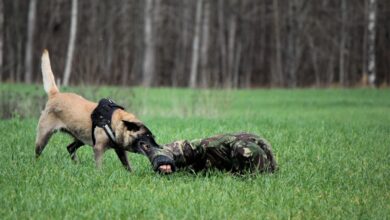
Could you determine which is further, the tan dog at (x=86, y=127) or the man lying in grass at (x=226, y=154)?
the man lying in grass at (x=226, y=154)

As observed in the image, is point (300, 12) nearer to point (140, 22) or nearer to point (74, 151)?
point (140, 22)

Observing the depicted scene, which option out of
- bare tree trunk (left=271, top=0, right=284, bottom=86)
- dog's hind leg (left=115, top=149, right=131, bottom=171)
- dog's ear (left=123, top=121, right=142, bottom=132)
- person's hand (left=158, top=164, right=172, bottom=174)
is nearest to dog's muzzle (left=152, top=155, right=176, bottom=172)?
person's hand (left=158, top=164, right=172, bottom=174)

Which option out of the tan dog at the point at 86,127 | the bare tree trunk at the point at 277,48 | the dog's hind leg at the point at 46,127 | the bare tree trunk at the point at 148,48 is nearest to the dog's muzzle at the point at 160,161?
the tan dog at the point at 86,127

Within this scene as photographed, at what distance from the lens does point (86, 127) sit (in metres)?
7.93

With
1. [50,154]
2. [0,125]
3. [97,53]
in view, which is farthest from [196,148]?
[97,53]

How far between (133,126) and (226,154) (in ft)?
4.07

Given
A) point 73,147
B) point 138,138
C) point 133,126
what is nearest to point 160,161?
point 138,138

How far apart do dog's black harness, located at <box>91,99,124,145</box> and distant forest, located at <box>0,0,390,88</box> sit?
29515 mm

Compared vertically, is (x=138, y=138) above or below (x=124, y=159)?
above

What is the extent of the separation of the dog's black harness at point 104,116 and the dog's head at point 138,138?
16cm

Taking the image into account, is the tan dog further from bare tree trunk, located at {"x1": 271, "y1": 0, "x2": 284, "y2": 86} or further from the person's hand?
bare tree trunk, located at {"x1": 271, "y1": 0, "x2": 284, "y2": 86}

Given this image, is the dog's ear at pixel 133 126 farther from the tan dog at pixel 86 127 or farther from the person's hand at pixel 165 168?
the person's hand at pixel 165 168

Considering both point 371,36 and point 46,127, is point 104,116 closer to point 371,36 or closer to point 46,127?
point 46,127

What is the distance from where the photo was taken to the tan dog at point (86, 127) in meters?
7.21
